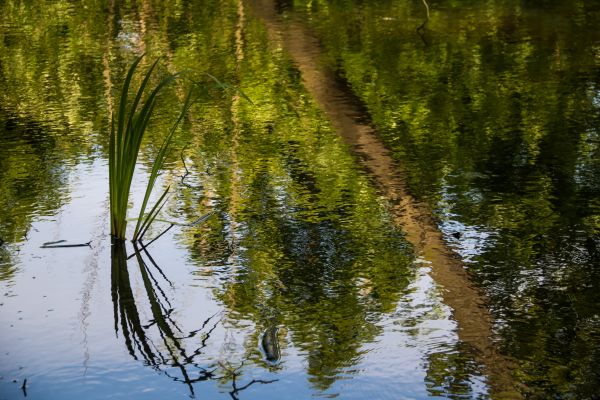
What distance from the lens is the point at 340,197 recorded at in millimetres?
5352

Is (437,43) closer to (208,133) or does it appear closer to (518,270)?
(208,133)

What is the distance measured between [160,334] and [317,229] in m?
1.29

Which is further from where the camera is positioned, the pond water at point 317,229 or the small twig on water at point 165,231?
the small twig on water at point 165,231

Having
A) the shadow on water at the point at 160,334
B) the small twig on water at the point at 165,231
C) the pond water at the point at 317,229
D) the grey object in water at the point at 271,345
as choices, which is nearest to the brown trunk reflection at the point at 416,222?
the pond water at the point at 317,229

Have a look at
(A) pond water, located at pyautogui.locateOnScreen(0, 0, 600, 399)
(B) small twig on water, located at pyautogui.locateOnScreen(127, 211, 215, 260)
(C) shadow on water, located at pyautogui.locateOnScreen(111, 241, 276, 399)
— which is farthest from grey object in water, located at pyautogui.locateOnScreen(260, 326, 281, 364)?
(B) small twig on water, located at pyautogui.locateOnScreen(127, 211, 215, 260)

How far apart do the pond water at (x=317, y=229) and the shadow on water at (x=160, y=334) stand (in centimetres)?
1

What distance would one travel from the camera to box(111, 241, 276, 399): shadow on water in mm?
3451

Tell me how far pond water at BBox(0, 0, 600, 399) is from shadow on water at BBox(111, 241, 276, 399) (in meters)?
0.01

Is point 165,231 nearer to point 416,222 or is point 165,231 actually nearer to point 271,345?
point 416,222

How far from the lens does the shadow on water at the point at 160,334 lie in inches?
136

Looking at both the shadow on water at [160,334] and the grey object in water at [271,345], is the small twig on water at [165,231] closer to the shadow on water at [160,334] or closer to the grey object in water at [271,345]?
the shadow on water at [160,334]

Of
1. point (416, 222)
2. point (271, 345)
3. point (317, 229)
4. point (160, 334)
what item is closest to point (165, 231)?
point (317, 229)

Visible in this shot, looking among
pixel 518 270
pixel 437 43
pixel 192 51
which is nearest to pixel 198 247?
pixel 518 270

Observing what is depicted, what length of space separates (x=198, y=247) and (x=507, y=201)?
1704 mm
